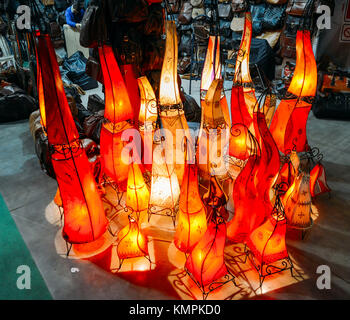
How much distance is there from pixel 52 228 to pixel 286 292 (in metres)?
1.64

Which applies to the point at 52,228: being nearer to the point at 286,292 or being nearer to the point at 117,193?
the point at 117,193

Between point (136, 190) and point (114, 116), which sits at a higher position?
point (114, 116)

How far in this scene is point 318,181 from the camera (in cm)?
242

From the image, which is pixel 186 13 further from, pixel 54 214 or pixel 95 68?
pixel 54 214

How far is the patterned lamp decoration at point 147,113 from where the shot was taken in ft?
7.30

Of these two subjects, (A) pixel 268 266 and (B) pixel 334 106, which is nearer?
(A) pixel 268 266

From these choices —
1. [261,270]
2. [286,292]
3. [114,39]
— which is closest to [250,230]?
[261,270]

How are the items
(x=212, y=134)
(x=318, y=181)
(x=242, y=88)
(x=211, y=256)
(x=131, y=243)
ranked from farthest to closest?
(x=318, y=181) < (x=242, y=88) < (x=212, y=134) < (x=131, y=243) < (x=211, y=256)

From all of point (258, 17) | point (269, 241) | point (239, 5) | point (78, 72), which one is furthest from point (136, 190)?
point (239, 5)

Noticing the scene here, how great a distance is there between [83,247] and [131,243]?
1.40ft

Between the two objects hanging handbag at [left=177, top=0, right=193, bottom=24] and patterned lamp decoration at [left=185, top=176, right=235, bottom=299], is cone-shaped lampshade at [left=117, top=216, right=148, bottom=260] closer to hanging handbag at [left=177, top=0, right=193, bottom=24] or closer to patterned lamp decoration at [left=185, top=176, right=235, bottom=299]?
patterned lamp decoration at [left=185, top=176, right=235, bottom=299]

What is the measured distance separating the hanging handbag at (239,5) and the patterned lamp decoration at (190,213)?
570 cm

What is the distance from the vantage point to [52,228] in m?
2.24

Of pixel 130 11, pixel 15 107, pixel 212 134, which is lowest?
pixel 15 107
